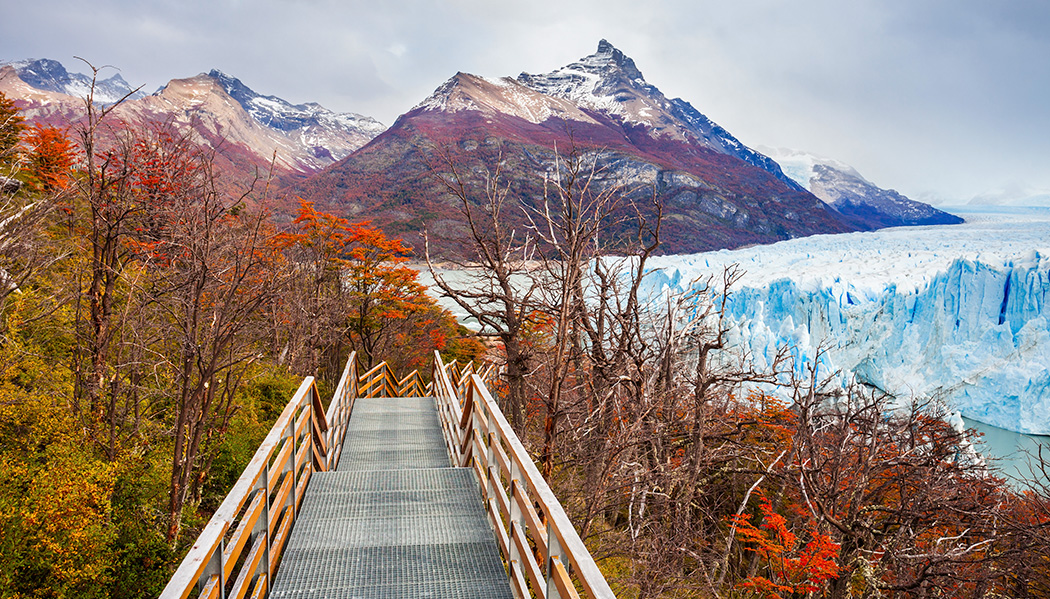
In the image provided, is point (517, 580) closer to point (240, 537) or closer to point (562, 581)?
point (562, 581)

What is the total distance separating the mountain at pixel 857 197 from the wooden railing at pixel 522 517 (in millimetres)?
144681

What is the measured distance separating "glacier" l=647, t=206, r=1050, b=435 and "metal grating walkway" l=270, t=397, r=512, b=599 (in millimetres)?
23482

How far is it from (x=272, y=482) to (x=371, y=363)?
17.7 m

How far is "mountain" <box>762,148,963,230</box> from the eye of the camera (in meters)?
133

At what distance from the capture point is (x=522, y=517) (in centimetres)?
302

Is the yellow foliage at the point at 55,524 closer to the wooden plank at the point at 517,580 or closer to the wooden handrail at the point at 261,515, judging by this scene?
the wooden handrail at the point at 261,515

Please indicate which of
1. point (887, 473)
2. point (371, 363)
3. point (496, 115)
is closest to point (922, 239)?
point (887, 473)

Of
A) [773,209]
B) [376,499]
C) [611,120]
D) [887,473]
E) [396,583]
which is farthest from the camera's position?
[611,120]

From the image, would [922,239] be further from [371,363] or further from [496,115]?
[496,115]

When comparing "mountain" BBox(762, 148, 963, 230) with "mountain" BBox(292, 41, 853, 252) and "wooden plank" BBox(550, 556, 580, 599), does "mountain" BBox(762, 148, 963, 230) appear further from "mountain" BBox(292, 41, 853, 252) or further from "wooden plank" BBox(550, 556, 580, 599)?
"wooden plank" BBox(550, 556, 580, 599)

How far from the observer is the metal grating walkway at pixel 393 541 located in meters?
2.91

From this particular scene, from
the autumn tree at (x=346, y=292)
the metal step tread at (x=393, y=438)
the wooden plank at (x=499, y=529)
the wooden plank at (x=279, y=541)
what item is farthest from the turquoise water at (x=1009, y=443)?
the wooden plank at (x=279, y=541)

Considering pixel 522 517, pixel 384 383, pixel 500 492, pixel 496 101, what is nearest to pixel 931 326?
pixel 384 383

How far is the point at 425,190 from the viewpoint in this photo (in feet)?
266
